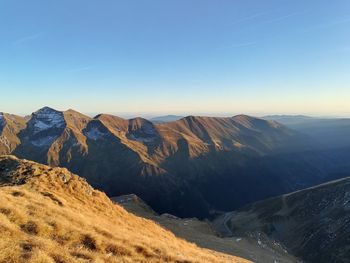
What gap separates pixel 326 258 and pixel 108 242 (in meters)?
117

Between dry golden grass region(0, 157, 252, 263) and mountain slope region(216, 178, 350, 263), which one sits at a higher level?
dry golden grass region(0, 157, 252, 263)

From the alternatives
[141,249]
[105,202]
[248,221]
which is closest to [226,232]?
[248,221]

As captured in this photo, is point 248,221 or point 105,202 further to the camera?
point 248,221

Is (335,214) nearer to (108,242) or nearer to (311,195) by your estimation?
(311,195)

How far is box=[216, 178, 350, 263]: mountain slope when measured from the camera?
127m

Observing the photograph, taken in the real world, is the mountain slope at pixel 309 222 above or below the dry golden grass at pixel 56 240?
below

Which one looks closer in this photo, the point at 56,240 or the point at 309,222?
the point at 56,240

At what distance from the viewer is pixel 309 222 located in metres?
156

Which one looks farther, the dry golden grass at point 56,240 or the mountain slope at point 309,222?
the mountain slope at point 309,222

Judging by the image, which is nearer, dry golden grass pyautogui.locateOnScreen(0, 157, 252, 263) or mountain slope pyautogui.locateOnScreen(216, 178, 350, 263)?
dry golden grass pyautogui.locateOnScreen(0, 157, 252, 263)

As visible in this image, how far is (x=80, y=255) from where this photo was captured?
761 inches

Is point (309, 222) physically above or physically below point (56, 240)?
below

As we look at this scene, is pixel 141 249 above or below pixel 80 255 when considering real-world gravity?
below

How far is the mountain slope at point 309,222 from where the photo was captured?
12706cm
